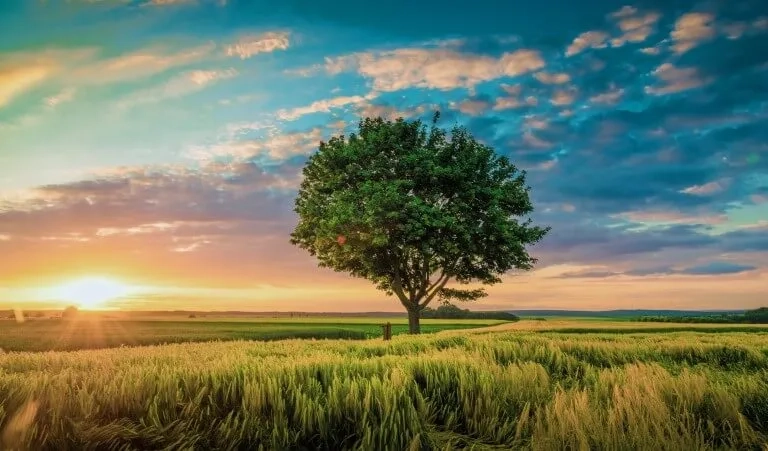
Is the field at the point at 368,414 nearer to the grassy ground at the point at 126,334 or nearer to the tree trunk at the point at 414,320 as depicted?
the grassy ground at the point at 126,334

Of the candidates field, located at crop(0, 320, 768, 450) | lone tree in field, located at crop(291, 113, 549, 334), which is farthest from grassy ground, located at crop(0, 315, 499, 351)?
field, located at crop(0, 320, 768, 450)

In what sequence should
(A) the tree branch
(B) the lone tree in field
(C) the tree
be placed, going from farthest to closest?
(C) the tree, (A) the tree branch, (B) the lone tree in field

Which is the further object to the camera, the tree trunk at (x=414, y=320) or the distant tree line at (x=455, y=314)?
the distant tree line at (x=455, y=314)

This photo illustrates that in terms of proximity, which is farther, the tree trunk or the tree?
the tree

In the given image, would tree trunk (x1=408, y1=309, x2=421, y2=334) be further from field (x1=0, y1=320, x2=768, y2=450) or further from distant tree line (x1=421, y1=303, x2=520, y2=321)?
distant tree line (x1=421, y1=303, x2=520, y2=321)

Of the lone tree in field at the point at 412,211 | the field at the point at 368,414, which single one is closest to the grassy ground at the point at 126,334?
the lone tree in field at the point at 412,211

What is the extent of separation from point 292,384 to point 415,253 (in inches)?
1226

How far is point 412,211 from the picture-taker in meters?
31.1

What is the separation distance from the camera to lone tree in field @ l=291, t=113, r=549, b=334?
31516 millimetres

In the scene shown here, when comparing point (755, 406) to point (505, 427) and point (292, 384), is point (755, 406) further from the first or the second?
point (292, 384)

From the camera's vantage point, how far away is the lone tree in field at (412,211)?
103 ft

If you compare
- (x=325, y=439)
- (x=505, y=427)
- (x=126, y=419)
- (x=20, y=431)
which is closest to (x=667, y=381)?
(x=505, y=427)

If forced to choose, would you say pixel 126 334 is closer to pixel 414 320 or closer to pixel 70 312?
pixel 414 320

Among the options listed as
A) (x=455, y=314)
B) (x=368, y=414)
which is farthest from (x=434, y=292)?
(x=455, y=314)
